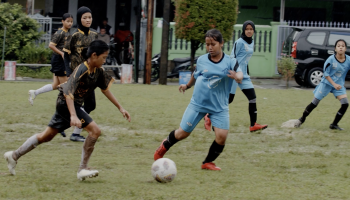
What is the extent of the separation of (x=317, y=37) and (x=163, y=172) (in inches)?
545

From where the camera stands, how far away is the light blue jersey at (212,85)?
6.20 m

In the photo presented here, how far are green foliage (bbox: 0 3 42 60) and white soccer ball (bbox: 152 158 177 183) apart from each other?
13.6 metres

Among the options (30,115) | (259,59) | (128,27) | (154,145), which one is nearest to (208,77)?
(154,145)

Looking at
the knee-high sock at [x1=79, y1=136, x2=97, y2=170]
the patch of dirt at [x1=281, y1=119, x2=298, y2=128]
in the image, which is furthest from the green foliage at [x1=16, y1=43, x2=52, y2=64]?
the knee-high sock at [x1=79, y1=136, x2=97, y2=170]

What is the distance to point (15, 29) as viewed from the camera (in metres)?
18.2

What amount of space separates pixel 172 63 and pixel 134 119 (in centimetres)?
1024

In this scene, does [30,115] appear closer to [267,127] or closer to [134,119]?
[134,119]

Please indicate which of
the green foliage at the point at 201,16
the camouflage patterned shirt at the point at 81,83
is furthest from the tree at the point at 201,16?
the camouflage patterned shirt at the point at 81,83

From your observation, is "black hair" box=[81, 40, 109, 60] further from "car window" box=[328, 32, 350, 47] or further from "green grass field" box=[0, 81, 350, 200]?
"car window" box=[328, 32, 350, 47]

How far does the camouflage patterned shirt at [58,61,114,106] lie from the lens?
215 inches

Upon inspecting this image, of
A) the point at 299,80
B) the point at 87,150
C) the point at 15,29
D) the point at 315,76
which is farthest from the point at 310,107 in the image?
the point at 15,29

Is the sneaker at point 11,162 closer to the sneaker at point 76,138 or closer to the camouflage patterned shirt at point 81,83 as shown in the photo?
the camouflage patterned shirt at point 81,83

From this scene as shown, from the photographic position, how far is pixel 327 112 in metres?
11.9

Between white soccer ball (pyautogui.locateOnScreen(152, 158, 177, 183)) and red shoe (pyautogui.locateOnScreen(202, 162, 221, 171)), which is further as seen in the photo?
red shoe (pyautogui.locateOnScreen(202, 162, 221, 171))
